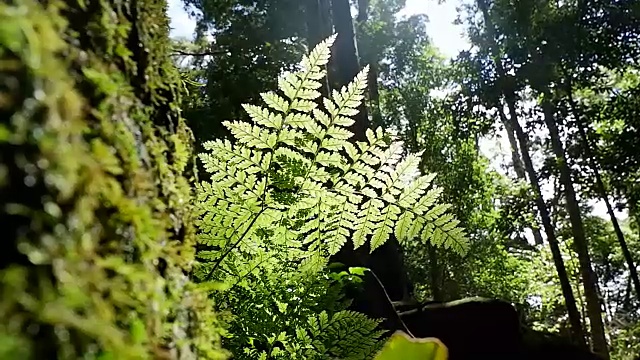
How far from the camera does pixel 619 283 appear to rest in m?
→ 15.0

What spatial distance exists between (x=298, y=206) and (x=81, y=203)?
80 centimetres

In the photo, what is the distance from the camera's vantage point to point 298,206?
3.47 ft

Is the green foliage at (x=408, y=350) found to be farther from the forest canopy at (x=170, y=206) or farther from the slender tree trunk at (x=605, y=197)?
the slender tree trunk at (x=605, y=197)

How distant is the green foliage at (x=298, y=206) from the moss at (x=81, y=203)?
485 millimetres

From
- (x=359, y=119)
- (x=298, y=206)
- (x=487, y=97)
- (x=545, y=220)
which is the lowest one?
(x=298, y=206)

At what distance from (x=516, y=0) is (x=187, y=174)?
777cm

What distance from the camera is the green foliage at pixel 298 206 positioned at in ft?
3.06

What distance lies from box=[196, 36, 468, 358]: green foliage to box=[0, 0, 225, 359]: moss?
0.48 metres

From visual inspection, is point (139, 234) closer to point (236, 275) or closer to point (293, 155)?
point (293, 155)

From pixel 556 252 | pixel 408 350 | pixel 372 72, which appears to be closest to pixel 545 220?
pixel 556 252

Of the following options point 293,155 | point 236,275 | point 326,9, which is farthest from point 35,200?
point 326,9

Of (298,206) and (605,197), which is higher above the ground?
(605,197)

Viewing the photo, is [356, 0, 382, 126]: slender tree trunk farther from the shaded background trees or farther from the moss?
the moss

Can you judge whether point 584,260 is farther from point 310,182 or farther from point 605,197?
point 310,182
